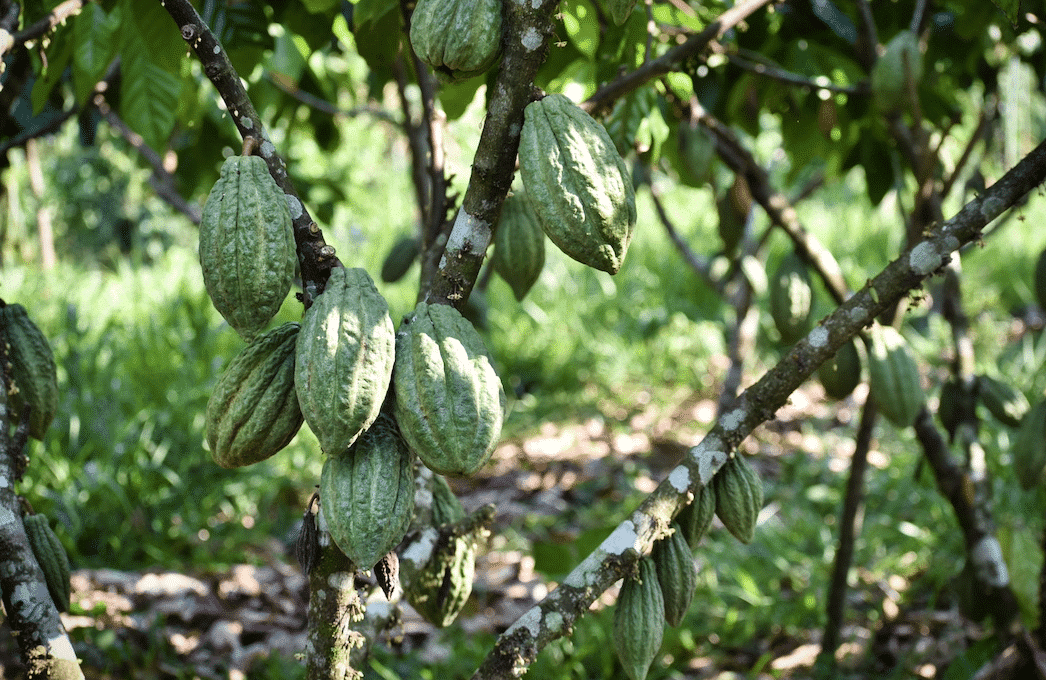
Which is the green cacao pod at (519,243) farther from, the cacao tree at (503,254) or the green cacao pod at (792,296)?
the green cacao pod at (792,296)

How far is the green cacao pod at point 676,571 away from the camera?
1.02m

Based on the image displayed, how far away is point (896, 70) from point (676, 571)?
39.6 inches

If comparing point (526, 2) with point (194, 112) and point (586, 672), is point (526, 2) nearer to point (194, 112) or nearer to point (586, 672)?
point (194, 112)

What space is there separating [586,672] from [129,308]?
2891mm

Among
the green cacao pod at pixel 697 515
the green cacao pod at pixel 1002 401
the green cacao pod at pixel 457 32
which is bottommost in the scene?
the green cacao pod at pixel 697 515

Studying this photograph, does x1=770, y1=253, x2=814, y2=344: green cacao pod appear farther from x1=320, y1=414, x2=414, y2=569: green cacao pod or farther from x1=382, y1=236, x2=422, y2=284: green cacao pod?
x1=320, y1=414, x2=414, y2=569: green cacao pod

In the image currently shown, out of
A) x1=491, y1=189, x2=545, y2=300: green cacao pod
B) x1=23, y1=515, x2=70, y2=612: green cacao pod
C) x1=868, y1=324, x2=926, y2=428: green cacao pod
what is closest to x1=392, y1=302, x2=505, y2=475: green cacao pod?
x1=491, y1=189, x2=545, y2=300: green cacao pod

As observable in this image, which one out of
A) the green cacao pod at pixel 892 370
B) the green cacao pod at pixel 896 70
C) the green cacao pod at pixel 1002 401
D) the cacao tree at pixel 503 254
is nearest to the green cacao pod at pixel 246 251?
the cacao tree at pixel 503 254

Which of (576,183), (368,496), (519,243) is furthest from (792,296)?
(368,496)

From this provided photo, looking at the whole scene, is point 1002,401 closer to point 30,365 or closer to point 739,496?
point 739,496

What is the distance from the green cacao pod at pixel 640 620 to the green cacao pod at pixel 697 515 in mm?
78

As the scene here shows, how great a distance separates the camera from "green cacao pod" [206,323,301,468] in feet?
2.75

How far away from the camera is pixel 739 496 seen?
1031 mm

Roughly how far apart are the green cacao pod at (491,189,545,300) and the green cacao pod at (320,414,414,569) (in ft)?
1.35
